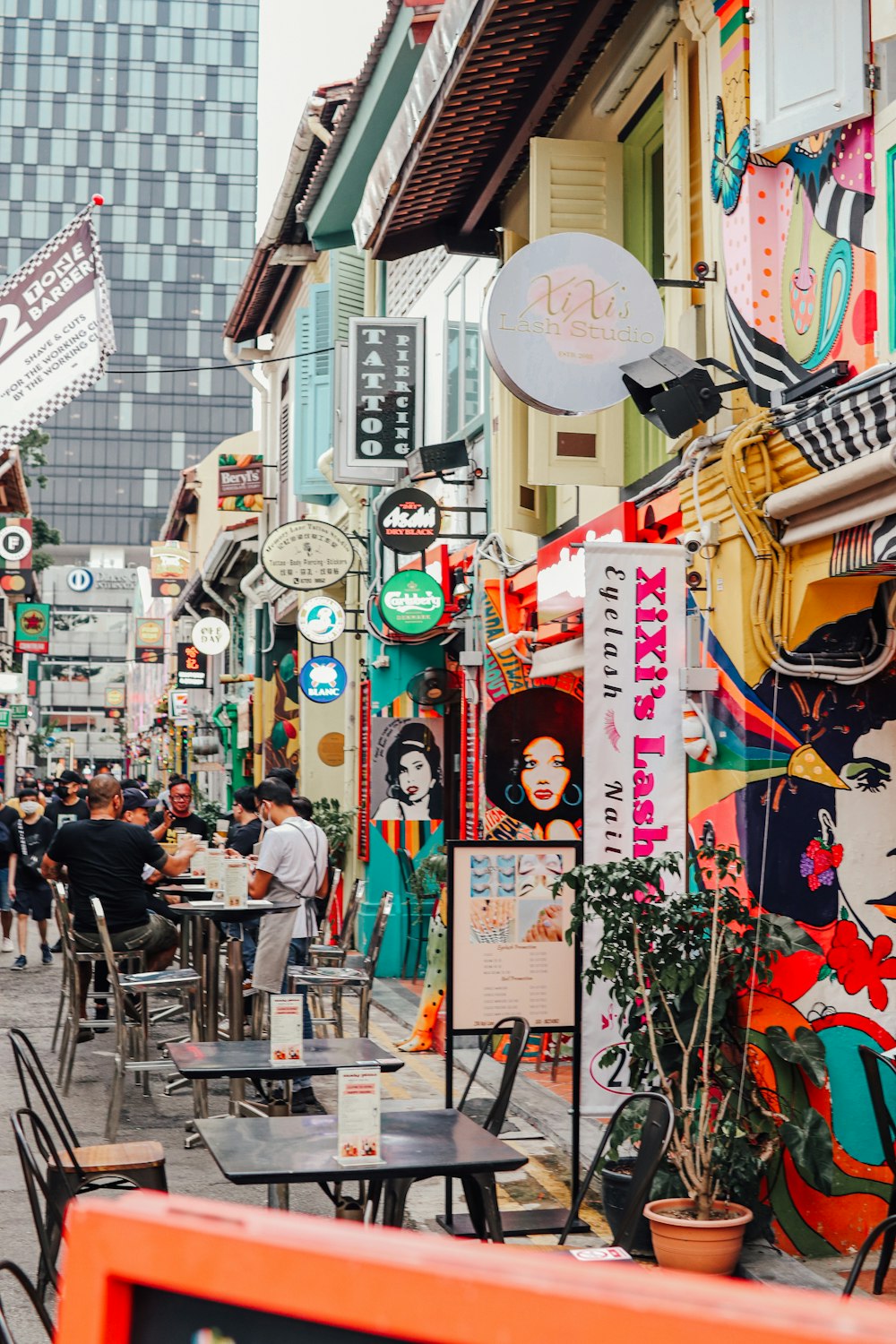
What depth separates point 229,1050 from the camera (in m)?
6.64

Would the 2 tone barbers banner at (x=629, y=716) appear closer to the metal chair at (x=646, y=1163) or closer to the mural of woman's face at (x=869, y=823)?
the mural of woman's face at (x=869, y=823)

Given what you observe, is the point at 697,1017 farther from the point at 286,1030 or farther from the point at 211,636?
the point at 211,636

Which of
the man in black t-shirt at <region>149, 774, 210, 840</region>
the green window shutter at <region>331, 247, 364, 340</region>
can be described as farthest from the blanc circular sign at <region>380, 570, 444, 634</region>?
the green window shutter at <region>331, 247, 364, 340</region>

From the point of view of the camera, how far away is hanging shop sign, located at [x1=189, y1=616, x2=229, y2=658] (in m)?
30.7

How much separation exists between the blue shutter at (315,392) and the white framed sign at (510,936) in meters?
13.3

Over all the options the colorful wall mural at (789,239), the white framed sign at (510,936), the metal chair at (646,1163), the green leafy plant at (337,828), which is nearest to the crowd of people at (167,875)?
the white framed sign at (510,936)

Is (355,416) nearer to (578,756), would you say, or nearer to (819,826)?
(578,756)

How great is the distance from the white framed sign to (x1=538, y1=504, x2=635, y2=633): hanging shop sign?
188 cm

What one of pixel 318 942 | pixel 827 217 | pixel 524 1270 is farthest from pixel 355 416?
pixel 524 1270

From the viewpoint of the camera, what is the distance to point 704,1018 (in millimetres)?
6340

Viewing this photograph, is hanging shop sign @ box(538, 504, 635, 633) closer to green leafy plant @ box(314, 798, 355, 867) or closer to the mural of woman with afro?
the mural of woman with afro

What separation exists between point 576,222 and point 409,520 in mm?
4526

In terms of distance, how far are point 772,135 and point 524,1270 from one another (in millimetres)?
5993

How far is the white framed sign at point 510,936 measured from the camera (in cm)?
685
